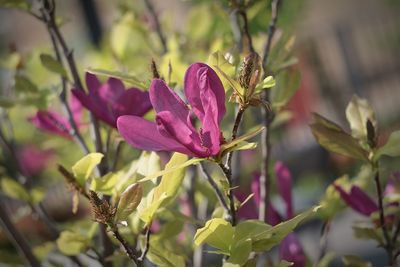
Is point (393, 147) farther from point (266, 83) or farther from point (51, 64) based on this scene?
point (51, 64)

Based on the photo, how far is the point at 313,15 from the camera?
1074 cm

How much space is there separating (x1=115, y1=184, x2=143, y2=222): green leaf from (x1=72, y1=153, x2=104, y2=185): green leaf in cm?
12

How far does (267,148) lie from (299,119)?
5890 millimetres

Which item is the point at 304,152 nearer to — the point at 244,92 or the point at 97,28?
the point at 97,28

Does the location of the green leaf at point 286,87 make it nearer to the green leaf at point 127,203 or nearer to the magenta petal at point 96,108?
the magenta petal at point 96,108

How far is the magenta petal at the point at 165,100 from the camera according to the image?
2.27 feet

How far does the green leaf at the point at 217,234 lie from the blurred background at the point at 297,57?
0.87ft

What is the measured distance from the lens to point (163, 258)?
774mm

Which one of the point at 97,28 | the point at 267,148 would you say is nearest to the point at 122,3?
the point at 267,148

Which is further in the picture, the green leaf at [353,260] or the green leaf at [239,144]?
the green leaf at [353,260]

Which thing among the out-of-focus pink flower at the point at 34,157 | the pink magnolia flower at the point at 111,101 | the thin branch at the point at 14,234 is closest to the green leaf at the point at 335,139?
the pink magnolia flower at the point at 111,101

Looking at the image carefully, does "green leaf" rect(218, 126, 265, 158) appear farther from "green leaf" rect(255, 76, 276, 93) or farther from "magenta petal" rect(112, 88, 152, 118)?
"magenta petal" rect(112, 88, 152, 118)

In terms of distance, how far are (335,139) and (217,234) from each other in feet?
0.71

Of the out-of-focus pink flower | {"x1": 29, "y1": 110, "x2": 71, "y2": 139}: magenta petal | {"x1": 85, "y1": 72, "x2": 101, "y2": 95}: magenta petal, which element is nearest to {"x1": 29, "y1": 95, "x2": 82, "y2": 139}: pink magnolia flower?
{"x1": 29, "y1": 110, "x2": 71, "y2": 139}: magenta petal
